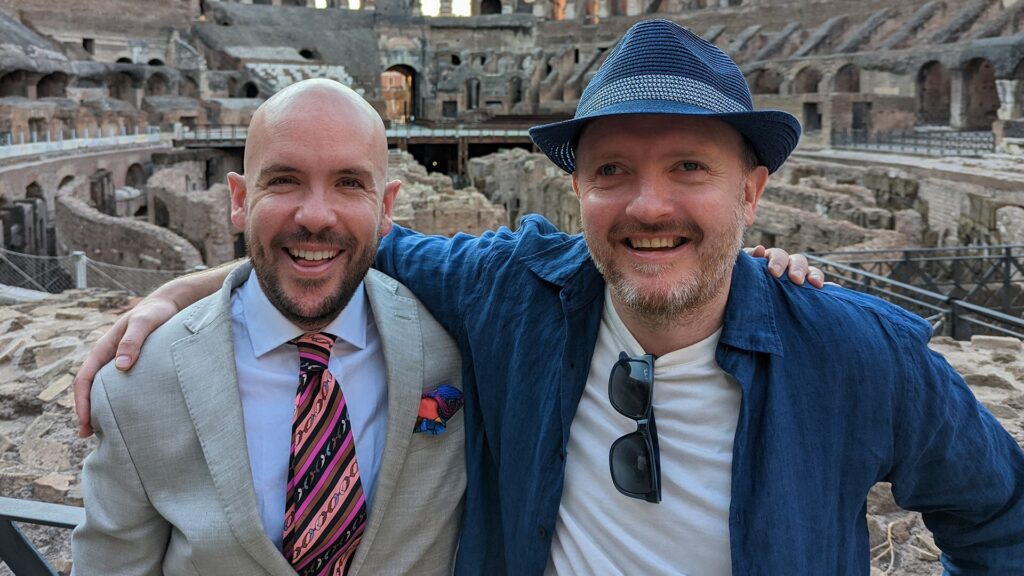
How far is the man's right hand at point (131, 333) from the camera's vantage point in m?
2.19

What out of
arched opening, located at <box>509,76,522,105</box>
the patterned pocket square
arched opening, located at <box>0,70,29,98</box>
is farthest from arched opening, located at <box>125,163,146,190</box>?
the patterned pocket square

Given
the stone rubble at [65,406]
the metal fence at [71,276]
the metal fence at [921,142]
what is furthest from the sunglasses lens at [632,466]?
the metal fence at [921,142]

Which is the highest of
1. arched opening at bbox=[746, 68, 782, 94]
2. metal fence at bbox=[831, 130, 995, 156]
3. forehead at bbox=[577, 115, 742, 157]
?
arched opening at bbox=[746, 68, 782, 94]

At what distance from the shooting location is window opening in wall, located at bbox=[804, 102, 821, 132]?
2827cm

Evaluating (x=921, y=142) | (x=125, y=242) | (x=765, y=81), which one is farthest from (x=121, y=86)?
(x=921, y=142)

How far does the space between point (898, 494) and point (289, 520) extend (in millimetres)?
1642

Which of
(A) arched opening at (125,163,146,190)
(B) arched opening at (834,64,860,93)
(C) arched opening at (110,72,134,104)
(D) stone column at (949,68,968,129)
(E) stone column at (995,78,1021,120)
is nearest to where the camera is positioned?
(E) stone column at (995,78,1021,120)

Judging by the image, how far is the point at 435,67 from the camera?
162 feet

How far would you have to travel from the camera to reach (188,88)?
41.1 metres

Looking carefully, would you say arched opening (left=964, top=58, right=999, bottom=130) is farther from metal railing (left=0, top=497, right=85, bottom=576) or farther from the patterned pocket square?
metal railing (left=0, top=497, right=85, bottom=576)

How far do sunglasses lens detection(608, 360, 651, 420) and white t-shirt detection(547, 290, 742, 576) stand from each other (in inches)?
2.1

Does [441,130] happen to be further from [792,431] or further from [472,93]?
[792,431]

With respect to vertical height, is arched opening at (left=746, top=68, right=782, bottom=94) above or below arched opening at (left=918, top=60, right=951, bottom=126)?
above

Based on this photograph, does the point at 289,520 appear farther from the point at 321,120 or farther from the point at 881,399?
the point at 881,399
